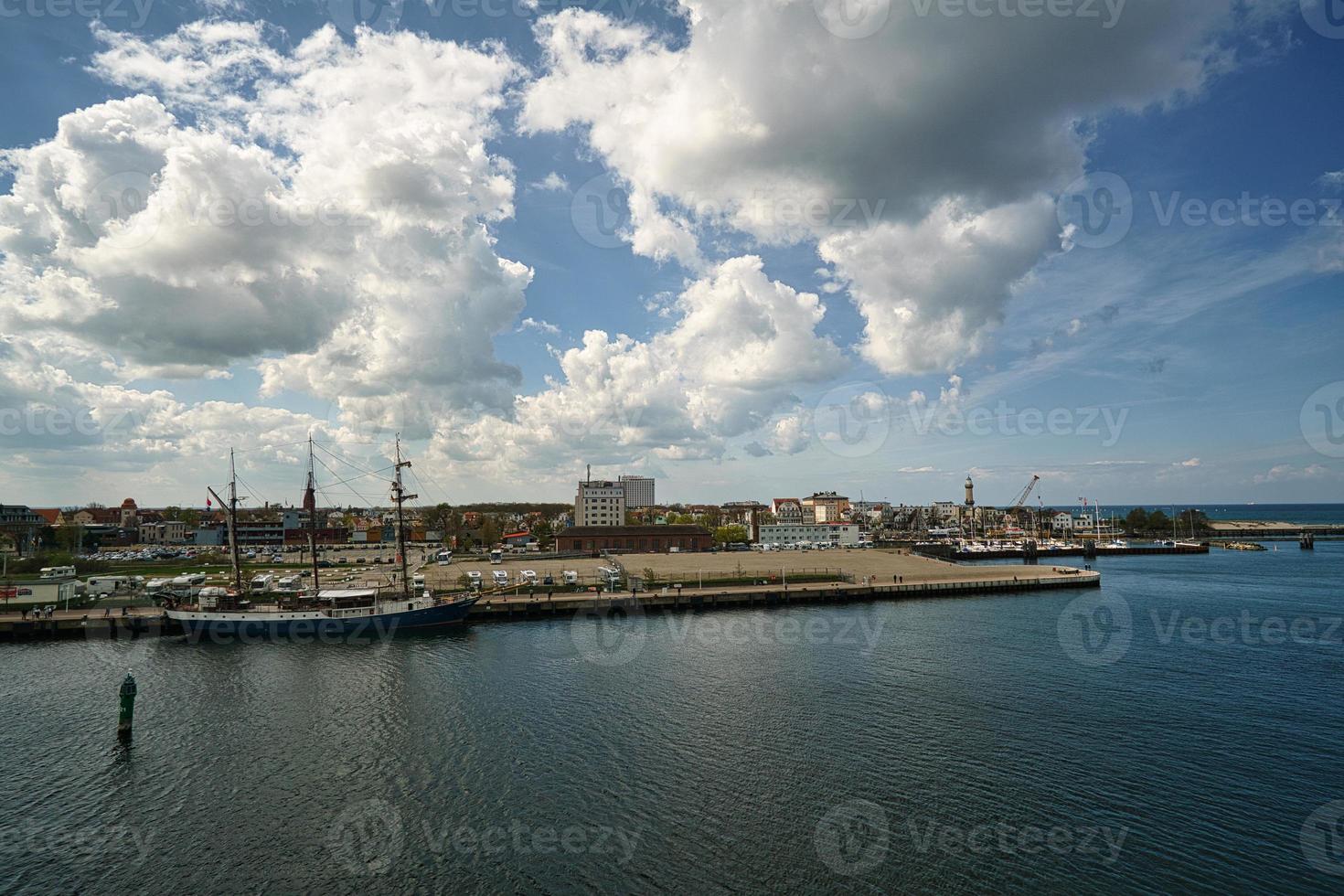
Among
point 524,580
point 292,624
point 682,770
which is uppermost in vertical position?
point 524,580

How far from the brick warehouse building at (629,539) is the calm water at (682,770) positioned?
260 feet

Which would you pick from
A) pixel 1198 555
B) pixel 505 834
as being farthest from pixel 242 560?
pixel 1198 555

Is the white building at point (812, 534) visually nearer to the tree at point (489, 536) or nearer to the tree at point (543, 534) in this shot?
the tree at point (543, 534)

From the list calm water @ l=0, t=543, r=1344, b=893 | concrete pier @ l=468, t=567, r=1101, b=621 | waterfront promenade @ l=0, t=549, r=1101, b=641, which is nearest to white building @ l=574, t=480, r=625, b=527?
waterfront promenade @ l=0, t=549, r=1101, b=641

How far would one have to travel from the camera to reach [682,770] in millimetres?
25953

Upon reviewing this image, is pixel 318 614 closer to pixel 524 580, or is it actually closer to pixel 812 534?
pixel 524 580

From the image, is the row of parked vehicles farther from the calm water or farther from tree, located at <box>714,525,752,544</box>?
tree, located at <box>714,525,752,544</box>

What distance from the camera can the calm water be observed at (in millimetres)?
19484

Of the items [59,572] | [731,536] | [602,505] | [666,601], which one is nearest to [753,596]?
[666,601]

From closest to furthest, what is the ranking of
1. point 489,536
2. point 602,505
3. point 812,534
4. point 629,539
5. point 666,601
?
1. point 666,601
2. point 629,539
3. point 489,536
4. point 812,534
5. point 602,505

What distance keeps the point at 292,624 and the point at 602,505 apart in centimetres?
14039

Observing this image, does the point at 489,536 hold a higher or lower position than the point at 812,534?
higher

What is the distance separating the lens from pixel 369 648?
50406 millimetres

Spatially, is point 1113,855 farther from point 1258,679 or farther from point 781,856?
point 1258,679
